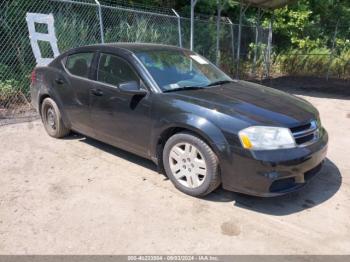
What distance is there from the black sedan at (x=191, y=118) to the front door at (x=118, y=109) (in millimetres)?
13

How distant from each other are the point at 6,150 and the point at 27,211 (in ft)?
6.96

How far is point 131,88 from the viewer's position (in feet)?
14.1

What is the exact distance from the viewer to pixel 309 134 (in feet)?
13.1

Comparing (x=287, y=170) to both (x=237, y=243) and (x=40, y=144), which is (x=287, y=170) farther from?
(x=40, y=144)

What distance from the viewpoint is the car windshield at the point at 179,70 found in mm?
4480

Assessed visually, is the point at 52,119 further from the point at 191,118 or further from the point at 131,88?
the point at 191,118

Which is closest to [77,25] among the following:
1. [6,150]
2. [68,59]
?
[68,59]

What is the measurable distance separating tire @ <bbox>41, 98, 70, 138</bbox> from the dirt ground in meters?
0.67

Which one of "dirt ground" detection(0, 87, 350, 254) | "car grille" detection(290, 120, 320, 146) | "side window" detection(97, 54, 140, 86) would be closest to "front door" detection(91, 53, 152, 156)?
"side window" detection(97, 54, 140, 86)

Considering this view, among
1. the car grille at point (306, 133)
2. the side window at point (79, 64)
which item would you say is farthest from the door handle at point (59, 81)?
the car grille at point (306, 133)

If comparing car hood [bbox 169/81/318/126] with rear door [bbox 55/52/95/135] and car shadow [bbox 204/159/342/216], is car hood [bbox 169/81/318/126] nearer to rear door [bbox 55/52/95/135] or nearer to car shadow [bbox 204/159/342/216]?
car shadow [bbox 204/159/342/216]

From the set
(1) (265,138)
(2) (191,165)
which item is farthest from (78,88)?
(1) (265,138)

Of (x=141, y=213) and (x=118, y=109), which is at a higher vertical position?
(x=118, y=109)

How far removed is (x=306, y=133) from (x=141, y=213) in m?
1.90
